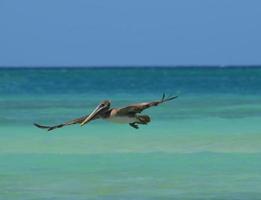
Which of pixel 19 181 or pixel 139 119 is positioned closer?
pixel 139 119

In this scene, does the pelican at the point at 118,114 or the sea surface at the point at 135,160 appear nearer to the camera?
the pelican at the point at 118,114

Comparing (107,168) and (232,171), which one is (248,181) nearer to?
(232,171)

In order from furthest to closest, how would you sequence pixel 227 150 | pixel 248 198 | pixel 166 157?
pixel 227 150
pixel 166 157
pixel 248 198

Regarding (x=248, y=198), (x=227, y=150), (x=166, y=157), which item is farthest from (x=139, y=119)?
(x=227, y=150)

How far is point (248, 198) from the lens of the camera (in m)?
14.2

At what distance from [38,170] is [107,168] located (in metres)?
1.11

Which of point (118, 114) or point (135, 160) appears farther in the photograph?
point (135, 160)

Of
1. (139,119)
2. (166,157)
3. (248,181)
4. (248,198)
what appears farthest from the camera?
(166,157)

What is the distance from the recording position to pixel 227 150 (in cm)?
2020

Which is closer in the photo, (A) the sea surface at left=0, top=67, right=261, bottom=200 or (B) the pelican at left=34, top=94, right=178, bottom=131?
(B) the pelican at left=34, top=94, right=178, bottom=131

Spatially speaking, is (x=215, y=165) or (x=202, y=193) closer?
(x=202, y=193)

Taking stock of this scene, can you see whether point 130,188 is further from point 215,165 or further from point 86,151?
point 86,151

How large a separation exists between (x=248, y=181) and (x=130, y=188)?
1835 millimetres

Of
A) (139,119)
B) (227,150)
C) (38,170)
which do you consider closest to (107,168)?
(38,170)
